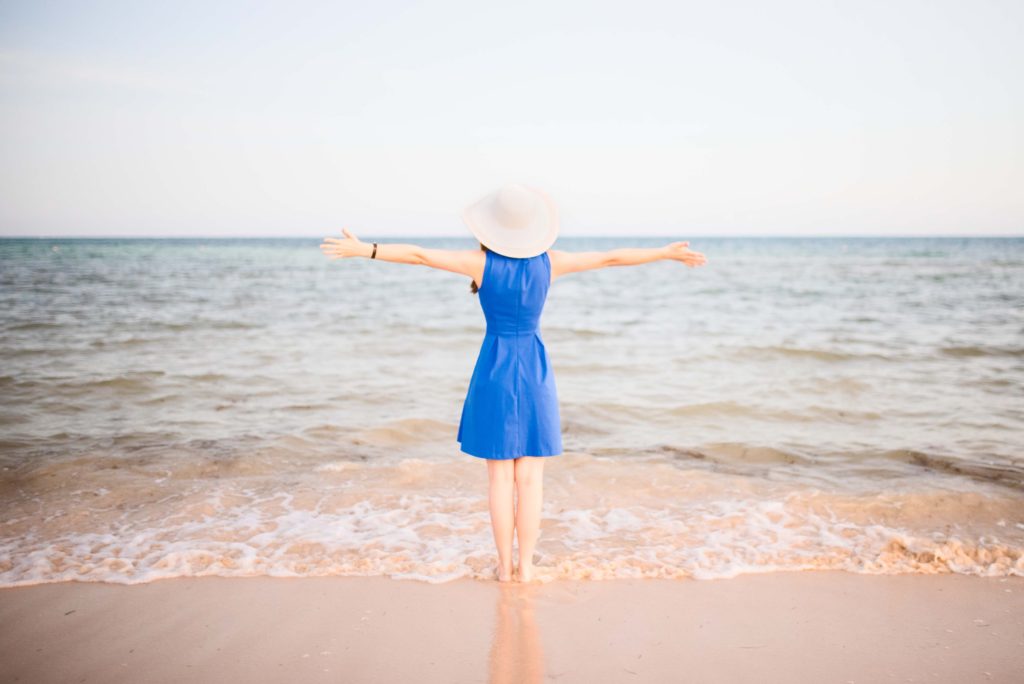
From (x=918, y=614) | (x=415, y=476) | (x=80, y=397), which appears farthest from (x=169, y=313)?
(x=918, y=614)

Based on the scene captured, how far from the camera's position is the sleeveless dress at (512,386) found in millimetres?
3480

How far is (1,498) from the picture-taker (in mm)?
5078

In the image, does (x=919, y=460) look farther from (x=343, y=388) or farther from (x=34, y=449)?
(x=34, y=449)

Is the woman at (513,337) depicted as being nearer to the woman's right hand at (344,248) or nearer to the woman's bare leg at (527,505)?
the woman's bare leg at (527,505)

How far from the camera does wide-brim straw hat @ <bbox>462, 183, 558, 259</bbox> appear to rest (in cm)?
333

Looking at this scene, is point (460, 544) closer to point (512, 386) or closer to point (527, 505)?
point (527, 505)

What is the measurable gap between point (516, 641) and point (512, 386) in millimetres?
1221

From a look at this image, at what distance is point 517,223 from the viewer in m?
3.36

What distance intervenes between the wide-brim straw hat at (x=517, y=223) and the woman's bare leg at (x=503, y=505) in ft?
3.74

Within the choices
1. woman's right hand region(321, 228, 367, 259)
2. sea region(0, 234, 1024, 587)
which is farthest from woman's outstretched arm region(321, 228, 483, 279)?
sea region(0, 234, 1024, 587)

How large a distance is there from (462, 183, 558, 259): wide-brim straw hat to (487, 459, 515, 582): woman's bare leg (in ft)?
3.74

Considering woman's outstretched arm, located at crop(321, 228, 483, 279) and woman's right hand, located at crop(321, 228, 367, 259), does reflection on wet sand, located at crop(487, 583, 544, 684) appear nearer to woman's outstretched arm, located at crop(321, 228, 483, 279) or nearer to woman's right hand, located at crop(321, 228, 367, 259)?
woman's outstretched arm, located at crop(321, 228, 483, 279)

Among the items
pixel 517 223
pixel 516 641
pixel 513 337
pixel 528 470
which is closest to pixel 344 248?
pixel 517 223

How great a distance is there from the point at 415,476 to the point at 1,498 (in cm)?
308
